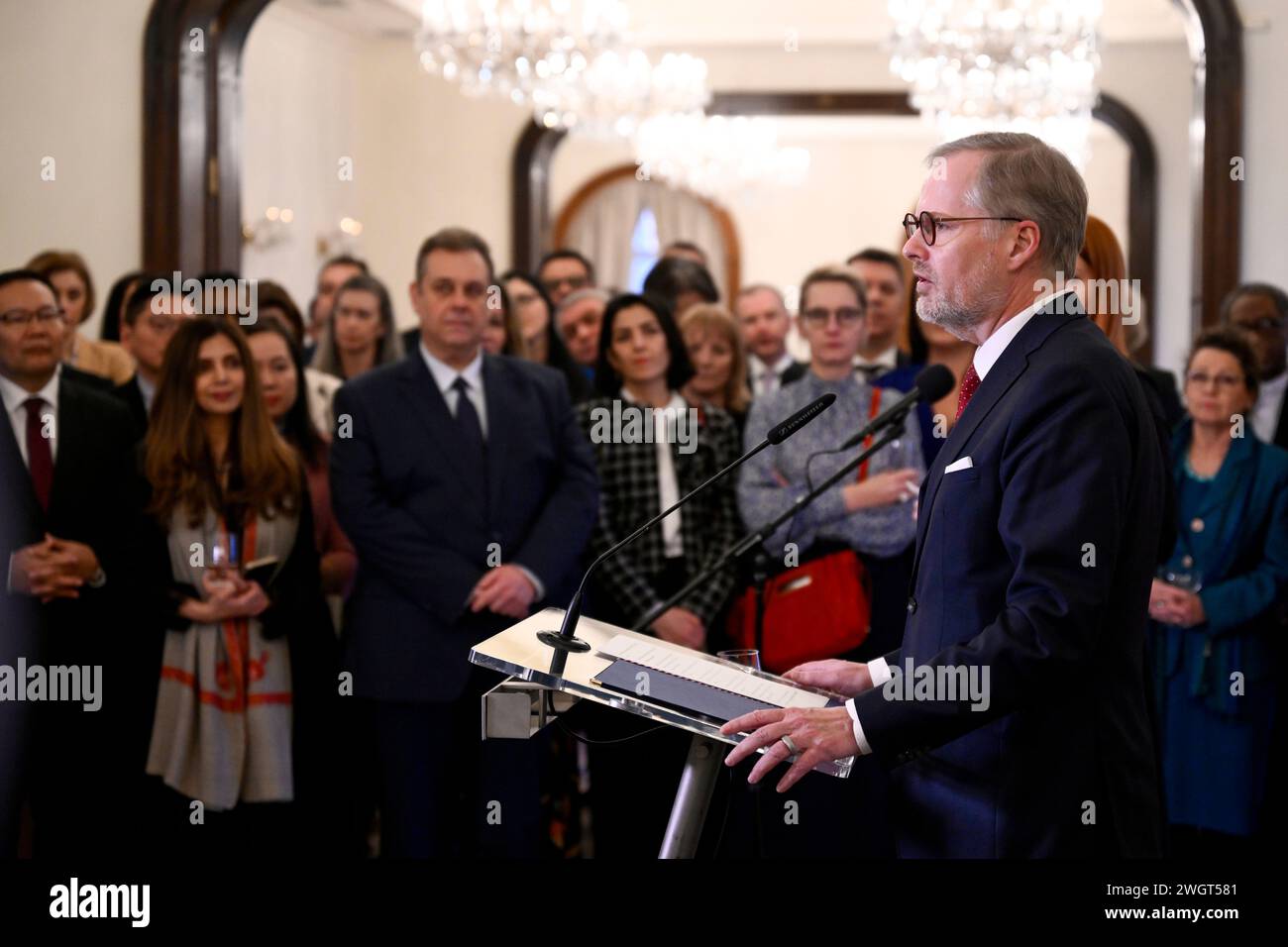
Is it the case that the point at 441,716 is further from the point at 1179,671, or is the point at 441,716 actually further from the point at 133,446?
the point at 1179,671

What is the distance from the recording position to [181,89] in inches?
222

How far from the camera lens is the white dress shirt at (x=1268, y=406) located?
4750mm

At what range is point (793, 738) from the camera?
1.84 meters

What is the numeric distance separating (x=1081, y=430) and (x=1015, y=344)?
0.63 feet

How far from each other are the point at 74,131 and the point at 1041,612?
466cm

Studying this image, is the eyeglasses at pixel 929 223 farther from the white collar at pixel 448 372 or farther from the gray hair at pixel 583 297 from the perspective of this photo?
the gray hair at pixel 583 297

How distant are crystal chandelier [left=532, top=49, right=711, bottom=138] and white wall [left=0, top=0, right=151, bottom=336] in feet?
10.6

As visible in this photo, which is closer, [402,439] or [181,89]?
[402,439]

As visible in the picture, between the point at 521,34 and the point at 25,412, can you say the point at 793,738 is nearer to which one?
the point at 25,412

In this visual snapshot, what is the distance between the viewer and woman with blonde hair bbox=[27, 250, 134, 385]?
4613 mm

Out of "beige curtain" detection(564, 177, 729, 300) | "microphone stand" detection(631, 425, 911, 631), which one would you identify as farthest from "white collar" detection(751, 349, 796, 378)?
"beige curtain" detection(564, 177, 729, 300)

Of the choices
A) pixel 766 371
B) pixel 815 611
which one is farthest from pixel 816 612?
pixel 766 371

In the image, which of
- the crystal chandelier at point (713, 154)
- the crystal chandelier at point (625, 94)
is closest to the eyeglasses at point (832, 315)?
the crystal chandelier at point (625, 94)
